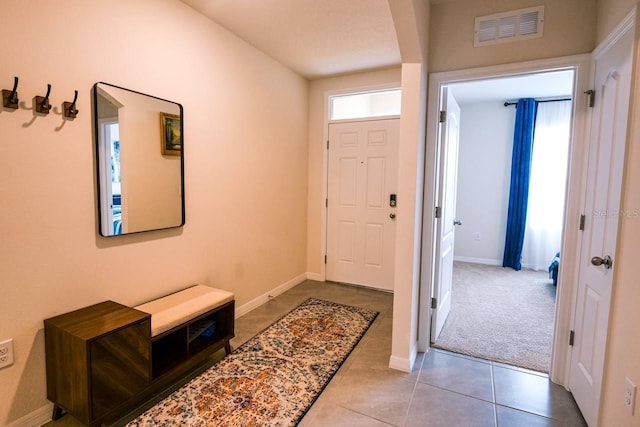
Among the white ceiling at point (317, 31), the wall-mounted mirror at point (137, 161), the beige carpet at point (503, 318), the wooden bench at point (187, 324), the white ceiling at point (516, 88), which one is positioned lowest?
the beige carpet at point (503, 318)

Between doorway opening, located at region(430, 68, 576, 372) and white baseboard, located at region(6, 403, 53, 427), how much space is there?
2.64 meters

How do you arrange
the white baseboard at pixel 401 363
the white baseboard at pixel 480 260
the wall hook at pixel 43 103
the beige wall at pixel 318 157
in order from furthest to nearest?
the white baseboard at pixel 480 260, the beige wall at pixel 318 157, the white baseboard at pixel 401 363, the wall hook at pixel 43 103

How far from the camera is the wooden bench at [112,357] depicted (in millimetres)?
1573

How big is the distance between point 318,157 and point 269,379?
8.92 ft

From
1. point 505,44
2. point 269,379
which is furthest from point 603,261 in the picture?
point 269,379

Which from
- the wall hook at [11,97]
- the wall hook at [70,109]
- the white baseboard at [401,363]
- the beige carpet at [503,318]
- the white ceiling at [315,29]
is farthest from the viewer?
the beige carpet at [503,318]

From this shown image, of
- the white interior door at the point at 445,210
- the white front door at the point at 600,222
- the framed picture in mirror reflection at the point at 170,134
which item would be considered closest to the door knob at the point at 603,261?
the white front door at the point at 600,222

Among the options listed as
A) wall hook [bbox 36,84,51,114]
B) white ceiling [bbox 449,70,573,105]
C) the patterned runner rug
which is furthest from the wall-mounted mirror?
white ceiling [bbox 449,70,573,105]

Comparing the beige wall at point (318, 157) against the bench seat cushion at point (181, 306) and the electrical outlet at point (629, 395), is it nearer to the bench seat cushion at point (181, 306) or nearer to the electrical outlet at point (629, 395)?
the bench seat cushion at point (181, 306)

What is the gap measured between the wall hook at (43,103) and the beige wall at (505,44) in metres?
2.31

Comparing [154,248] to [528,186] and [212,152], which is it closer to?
[212,152]

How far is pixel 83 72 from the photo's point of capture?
181 centimetres

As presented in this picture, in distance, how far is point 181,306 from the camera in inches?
85.0

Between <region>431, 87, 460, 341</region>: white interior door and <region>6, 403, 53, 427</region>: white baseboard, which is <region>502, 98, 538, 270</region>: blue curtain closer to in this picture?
<region>431, 87, 460, 341</region>: white interior door
